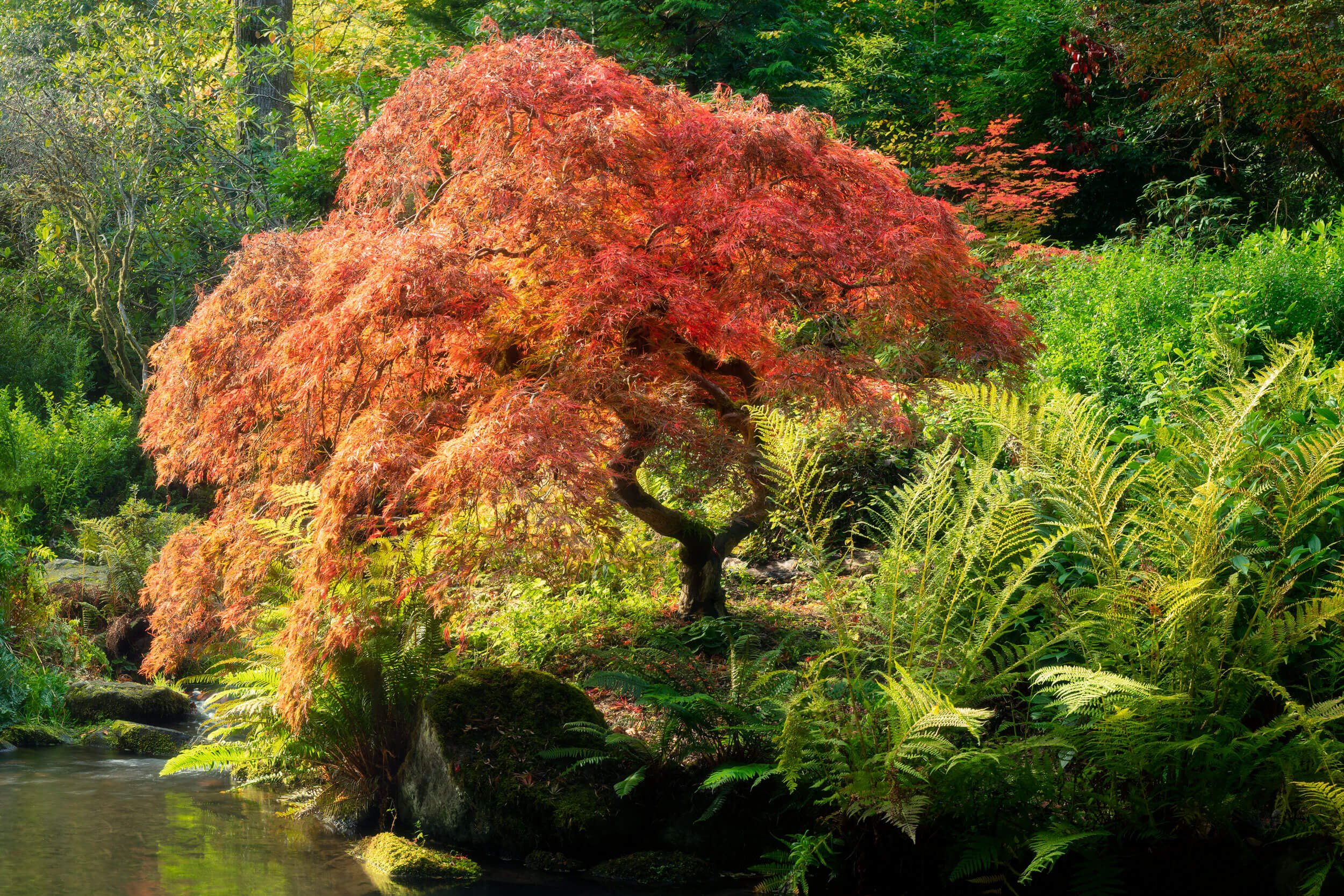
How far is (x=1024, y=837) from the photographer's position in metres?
4.06

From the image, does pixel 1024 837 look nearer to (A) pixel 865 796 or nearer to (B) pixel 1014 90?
(A) pixel 865 796

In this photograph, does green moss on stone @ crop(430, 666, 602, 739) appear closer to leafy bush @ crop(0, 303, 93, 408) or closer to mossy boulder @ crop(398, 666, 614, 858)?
mossy boulder @ crop(398, 666, 614, 858)

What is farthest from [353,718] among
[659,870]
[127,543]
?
[127,543]

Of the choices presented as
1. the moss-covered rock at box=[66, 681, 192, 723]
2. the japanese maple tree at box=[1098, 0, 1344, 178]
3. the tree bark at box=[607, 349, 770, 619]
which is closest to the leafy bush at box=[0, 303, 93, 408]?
the moss-covered rock at box=[66, 681, 192, 723]

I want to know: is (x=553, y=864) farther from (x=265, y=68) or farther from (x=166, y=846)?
(x=265, y=68)

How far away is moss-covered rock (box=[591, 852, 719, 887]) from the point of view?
15.1 ft

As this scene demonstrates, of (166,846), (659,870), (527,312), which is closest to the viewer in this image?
(659,870)

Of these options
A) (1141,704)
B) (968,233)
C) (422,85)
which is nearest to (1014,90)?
(968,233)

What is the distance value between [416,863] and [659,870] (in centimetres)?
106

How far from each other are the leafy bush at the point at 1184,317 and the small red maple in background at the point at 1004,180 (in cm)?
407

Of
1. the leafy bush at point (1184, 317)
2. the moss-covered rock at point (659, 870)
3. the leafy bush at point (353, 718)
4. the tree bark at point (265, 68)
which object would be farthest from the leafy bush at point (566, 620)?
the tree bark at point (265, 68)

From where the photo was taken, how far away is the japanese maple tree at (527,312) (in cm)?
450

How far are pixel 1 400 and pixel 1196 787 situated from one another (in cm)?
1217

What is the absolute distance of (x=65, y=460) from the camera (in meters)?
12.1
